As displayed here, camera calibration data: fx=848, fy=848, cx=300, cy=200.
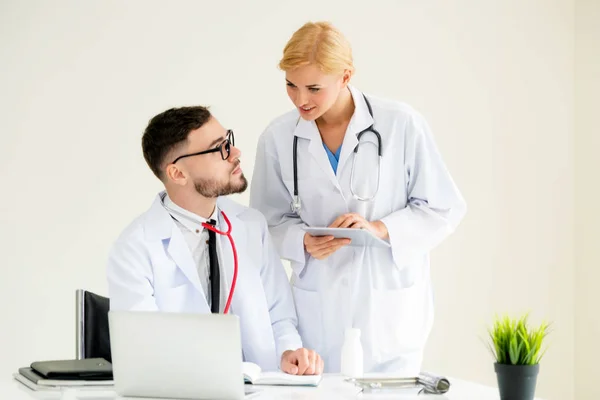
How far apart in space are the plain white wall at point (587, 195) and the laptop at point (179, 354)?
3.42 m

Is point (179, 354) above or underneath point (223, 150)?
underneath

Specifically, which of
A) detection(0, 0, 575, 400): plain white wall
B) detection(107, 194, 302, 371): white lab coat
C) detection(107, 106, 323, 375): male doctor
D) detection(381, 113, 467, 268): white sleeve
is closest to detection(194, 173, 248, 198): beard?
detection(107, 106, 323, 375): male doctor

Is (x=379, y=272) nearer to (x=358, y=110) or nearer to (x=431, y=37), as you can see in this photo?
(x=358, y=110)

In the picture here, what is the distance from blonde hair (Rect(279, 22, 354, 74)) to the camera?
2.52m

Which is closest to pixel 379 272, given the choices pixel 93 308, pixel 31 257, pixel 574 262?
pixel 93 308

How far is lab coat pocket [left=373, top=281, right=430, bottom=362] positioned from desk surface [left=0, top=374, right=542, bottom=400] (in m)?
0.59

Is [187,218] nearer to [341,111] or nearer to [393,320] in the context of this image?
[341,111]

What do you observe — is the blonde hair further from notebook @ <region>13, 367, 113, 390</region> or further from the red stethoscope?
notebook @ <region>13, 367, 113, 390</region>

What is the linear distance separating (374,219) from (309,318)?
1.26ft

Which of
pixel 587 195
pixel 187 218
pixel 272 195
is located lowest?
pixel 187 218

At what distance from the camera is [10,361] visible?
3.69m

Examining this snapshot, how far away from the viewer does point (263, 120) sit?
13.8ft

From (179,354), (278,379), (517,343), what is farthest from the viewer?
(278,379)

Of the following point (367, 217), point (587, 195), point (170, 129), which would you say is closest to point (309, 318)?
point (367, 217)
